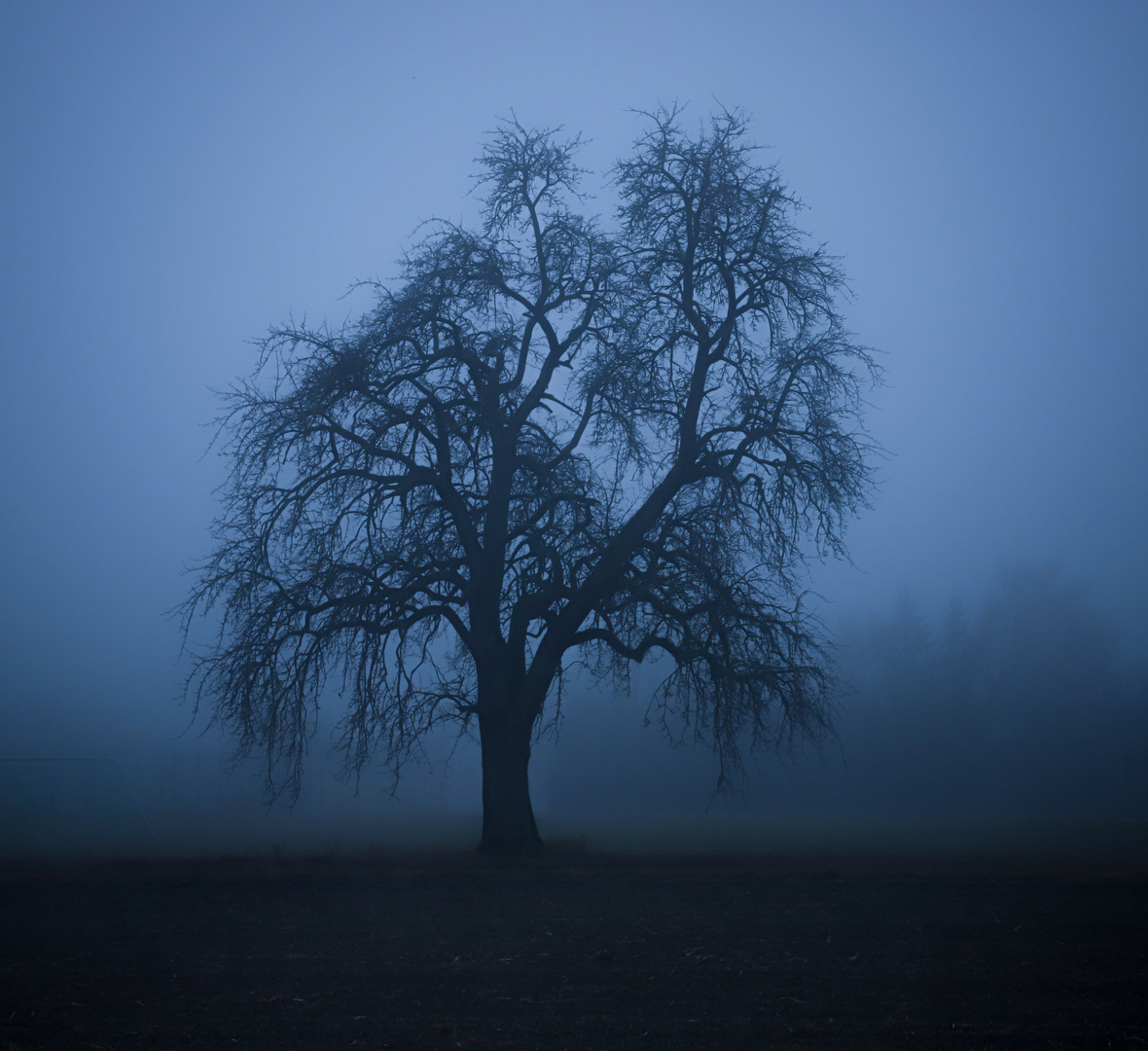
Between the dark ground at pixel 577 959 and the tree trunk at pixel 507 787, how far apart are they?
241 centimetres

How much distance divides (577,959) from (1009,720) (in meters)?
52.1

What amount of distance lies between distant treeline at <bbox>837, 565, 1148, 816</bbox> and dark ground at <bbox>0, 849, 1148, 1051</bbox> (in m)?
39.9

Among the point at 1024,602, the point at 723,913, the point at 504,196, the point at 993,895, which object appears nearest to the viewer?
the point at 723,913

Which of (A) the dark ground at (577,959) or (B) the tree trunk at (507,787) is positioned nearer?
(A) the dark ground at (577,959)

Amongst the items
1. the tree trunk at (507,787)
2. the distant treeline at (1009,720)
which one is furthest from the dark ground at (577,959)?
the distant treeline at (1009,720)

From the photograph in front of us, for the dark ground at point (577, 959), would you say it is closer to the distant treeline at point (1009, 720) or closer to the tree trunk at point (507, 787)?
the tree trunk at point (507, 787)

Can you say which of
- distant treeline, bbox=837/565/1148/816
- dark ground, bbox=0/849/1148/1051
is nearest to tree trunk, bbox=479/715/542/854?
dark ground, bbox=0/849/1148/1051

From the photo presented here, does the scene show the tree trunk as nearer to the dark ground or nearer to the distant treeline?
the dark ground

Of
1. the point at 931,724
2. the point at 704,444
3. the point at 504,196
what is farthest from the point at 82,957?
the point at 931,724

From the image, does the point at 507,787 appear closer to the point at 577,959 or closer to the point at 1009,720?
the point at 577,959

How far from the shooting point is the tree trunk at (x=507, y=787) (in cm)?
1712

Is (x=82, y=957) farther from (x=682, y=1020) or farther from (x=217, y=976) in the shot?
(x=682, y=1020)

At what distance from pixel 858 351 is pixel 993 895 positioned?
8.86 m

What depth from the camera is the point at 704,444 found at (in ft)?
56.2
